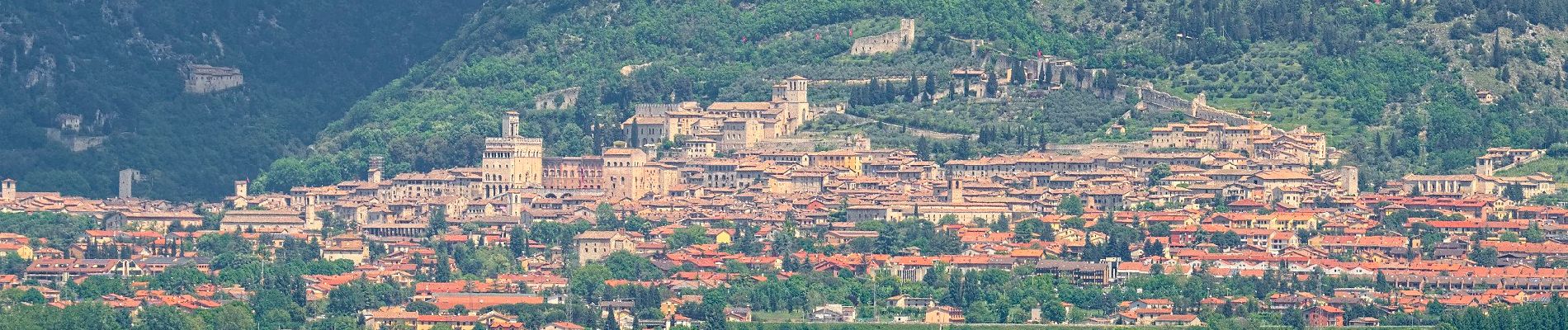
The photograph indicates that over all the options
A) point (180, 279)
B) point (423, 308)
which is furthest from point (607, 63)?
point (423, 308)

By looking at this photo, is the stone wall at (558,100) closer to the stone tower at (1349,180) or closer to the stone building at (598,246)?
the stone building at (598,246)

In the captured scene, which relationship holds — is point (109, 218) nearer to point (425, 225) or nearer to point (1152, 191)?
point (425, 225)

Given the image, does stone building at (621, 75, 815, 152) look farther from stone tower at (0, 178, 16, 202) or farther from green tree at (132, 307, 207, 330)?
green tree at (132, 307, 207, 330)

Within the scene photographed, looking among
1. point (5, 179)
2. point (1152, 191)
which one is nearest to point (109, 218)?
point (5, 179)

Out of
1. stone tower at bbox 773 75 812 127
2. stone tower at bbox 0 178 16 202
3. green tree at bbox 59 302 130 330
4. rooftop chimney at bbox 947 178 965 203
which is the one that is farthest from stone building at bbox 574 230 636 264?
stone tower at bbox 0 178 16 202

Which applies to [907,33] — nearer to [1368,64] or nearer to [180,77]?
[1368,64]

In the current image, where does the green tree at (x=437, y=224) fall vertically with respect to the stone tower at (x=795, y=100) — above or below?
below

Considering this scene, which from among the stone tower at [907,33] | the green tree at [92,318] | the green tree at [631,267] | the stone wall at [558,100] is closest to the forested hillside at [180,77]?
the stone wall at [558,100]
